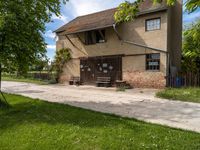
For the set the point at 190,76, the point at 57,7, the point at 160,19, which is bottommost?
the point at 190,76

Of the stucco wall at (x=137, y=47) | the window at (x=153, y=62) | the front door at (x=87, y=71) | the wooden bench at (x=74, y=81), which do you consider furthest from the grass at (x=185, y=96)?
the wooden bench at (x=74, y=81)

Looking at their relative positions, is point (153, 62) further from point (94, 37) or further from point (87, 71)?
point (87, 71)

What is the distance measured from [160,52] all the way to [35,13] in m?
11.8

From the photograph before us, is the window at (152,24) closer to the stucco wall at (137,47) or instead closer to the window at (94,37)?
the stucco wall at (137,47)

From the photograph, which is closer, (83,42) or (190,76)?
(190,76)

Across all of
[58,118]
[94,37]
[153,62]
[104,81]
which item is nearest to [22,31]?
[58,118]

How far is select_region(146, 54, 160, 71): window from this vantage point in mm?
19484

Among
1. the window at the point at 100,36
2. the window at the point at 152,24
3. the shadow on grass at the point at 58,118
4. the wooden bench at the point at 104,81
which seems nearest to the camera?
the shadow on grass at the point at 58,118

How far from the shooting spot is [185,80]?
→ 712 inches

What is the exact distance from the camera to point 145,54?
792 inches

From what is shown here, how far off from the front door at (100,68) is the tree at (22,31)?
487 inches

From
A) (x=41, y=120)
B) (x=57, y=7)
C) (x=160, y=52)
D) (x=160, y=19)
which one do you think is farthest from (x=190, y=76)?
(x=41, y=120)

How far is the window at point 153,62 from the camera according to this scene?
19.5m

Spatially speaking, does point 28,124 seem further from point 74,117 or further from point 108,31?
point 108,31
